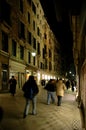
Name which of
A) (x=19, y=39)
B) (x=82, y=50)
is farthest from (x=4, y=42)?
(x=82, y=50)

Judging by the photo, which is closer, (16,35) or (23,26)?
(16,35)

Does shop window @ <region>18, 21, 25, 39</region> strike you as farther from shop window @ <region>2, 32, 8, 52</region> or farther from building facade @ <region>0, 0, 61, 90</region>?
shop window @ <region>2, 32, 8, 52</region>

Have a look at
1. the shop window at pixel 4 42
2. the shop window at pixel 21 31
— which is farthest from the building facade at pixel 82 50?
the shop window at pixel 21 31

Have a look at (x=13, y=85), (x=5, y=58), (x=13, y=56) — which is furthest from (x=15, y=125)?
(x=13, y=56)

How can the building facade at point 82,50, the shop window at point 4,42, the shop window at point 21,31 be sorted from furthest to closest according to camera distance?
the shop window at point 21,31 → the shop window at point 4,42 → the building facade at point 82,50

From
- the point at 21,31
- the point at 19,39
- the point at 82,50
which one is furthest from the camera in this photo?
the point at 21,31

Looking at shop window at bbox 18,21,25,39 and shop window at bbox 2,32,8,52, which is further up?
shop window at bbox 18,21,25,39

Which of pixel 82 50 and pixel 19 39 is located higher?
pixel 19 39

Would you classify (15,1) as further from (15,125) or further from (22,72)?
(15,125)

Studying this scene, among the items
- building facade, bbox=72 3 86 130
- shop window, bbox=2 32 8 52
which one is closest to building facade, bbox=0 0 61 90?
shop window, bbox=2 32 8 52

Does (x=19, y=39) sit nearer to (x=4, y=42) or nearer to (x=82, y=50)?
(x=4, y=42)

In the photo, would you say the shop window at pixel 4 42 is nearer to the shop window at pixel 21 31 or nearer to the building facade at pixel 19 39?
the building facade at pixel 19 39

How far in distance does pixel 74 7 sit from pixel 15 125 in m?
5.15

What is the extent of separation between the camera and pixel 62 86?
19453 mm
